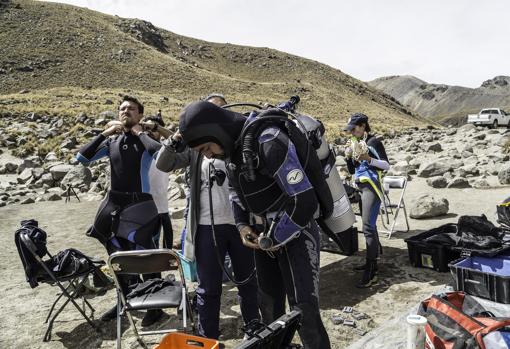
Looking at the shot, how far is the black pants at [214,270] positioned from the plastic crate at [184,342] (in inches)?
24.7

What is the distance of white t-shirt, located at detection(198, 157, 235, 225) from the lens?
3252 mm

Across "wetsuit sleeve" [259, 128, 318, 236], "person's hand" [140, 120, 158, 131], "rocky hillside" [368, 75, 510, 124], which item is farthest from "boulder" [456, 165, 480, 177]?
"rocky hillside" [368, 75, 510, 124]

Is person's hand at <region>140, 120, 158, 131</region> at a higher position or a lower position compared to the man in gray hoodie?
higher

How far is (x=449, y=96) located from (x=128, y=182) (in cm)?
16357

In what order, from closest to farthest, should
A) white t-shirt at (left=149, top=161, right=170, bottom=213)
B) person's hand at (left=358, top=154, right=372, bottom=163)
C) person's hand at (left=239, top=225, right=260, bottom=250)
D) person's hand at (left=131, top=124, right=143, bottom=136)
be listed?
person's hand at (left=239, top=225, right=260, bottom=250) → person's hand at (left=131, top=124, right=143, bottom=136) → person's hand at (left=358, top=154, right=372, bottom=163) → white t-shirt at (left=149, top=161, right=170, bottom=213)

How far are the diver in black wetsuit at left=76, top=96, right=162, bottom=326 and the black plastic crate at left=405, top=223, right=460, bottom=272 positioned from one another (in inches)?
122

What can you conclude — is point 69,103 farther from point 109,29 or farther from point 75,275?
point 109,29

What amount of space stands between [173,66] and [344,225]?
56207 millimetres

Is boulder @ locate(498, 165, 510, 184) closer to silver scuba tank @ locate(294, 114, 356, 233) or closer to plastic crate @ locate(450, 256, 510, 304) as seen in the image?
plastic crate @ locate(450, 256, 510, 304)

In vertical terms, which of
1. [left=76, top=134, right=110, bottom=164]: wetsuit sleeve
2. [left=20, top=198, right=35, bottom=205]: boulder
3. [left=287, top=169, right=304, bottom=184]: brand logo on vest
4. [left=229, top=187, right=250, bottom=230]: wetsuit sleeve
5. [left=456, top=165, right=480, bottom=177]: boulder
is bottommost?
[left=20, top=198, right=35, bottom=205]: boulder

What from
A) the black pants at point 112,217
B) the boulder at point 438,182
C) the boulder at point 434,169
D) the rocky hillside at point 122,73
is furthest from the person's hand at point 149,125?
the rocky hillside at point 122,73

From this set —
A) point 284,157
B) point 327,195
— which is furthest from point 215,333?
point 284,157

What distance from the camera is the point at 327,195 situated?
261cm

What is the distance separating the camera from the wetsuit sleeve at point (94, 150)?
4199 millimetres
